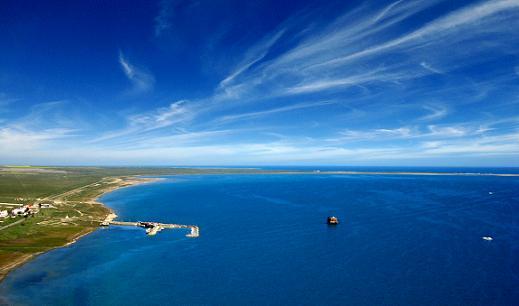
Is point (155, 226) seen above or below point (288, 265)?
above

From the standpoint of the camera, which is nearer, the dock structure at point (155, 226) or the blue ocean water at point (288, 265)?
the blue ocean water at point (288, 265)

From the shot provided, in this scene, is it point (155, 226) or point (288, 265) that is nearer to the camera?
point (288, 265)

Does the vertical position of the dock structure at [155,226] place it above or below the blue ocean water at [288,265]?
above

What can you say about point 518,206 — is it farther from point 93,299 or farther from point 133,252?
point 93,299

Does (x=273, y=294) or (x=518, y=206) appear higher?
(x=518, y=206)

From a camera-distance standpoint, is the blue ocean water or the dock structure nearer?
the blue ocean water

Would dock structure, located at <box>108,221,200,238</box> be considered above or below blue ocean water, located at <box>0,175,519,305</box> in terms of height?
above

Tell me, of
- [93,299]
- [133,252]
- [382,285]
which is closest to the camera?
[93,299]

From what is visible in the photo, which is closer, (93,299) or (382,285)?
(93,299)

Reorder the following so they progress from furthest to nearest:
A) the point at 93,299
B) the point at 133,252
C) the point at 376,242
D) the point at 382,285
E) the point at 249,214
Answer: the point at 249,214
the point at 376,242
the point at 133,252
the point at 382,285
the point at 93,299

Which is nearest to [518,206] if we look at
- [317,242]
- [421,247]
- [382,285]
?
[421,247]
